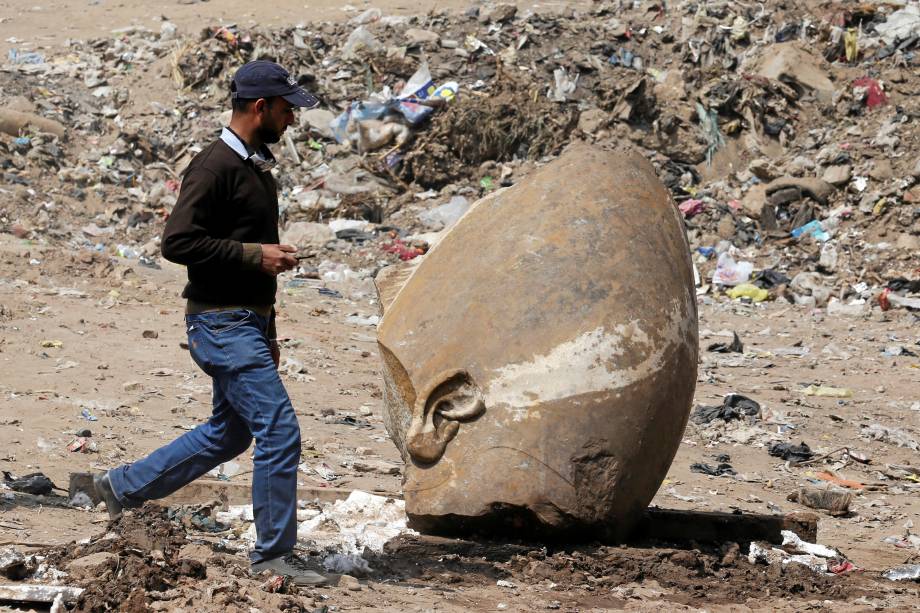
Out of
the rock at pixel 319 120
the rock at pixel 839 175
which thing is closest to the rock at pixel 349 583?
the rock at pixel 839 175

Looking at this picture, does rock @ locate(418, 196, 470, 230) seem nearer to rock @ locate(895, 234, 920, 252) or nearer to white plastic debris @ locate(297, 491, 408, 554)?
rock @ locate(895, 234, 920, 252)

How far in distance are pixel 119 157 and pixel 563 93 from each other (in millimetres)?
5485

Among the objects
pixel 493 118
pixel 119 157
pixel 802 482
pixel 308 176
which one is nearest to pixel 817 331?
pixel 802 482

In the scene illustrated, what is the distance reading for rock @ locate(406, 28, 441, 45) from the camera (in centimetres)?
1519

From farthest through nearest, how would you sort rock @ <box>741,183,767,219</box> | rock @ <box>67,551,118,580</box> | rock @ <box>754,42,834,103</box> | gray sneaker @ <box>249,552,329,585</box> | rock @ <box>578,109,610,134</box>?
rock @ <box>754,42,834,103</box> < rock @ <box>578,109,610,134</box> < rock @ <box>741,183,767,219</box> < gray sneaker @ <box>249,552,329,585</box> < rock @ <box>67,551,118,580</box>

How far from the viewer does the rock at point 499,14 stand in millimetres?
15656

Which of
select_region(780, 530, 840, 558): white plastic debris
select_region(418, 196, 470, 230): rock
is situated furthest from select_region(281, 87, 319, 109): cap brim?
select_region(418, 196, 470, 230): rock

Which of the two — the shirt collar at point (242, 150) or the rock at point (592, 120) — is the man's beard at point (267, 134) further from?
the rock at point (592, 120)

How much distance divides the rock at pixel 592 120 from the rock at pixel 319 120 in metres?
3.10

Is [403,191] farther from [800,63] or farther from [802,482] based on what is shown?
[802,482]

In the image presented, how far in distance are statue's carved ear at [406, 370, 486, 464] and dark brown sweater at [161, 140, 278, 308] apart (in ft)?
2.05

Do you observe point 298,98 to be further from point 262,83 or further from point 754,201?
point 754,201

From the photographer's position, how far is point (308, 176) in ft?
44.3

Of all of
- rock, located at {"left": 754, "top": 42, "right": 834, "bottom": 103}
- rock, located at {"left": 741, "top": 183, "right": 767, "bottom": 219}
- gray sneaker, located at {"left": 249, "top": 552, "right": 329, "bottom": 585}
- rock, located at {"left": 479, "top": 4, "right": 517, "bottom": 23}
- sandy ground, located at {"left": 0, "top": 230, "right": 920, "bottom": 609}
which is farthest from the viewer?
rock, located at {"left": 479, "top": 4, "right": 517, "bottom": 23}
